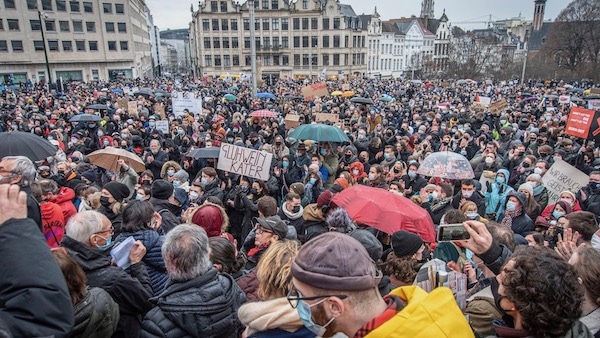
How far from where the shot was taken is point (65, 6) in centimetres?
5562

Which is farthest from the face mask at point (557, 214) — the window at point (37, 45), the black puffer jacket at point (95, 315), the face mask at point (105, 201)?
the window at point (37, 45)

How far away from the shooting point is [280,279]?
2.37 meters

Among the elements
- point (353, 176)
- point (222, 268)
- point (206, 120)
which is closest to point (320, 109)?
point (206, 120)

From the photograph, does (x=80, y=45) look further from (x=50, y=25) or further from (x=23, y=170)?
(x=23, y=170)

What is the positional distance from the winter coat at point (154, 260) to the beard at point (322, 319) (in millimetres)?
1916

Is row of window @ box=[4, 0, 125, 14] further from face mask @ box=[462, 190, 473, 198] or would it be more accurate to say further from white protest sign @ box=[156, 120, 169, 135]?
face mask @ box=[462, 190, 473, 198]

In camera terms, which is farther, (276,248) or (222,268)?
(222,268)

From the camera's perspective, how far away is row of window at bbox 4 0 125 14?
52.2m

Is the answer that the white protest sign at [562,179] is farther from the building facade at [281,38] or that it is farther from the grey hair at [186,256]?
the building facade at [281,38]

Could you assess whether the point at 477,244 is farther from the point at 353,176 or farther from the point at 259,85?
the point at 259,85

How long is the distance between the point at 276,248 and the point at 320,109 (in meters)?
17.5

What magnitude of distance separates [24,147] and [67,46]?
60228mm

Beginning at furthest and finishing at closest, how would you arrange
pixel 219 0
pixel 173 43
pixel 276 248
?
pixel 173 43
pixel 219 0
pixel 276 248

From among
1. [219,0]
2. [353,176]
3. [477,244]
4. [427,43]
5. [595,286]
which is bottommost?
[353,176]
